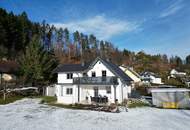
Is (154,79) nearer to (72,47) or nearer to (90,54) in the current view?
(90,54)

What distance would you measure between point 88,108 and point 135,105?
23.8ft

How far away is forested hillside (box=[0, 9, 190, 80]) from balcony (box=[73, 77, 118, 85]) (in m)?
14.1

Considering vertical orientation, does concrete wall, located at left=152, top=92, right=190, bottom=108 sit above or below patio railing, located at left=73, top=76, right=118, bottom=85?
below

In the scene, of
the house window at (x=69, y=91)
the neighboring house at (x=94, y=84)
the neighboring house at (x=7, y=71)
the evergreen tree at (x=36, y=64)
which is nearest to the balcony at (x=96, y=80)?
the neighboring house at (x=94, y=84)

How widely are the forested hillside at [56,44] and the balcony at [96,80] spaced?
14114 millimetres

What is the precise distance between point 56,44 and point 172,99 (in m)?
71.0

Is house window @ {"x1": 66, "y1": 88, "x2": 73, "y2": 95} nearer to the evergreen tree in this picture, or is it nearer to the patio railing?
the patio railing

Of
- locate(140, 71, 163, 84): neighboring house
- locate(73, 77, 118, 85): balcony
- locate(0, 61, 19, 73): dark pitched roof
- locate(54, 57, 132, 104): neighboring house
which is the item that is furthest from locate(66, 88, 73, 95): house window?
locate(140, 71, 163, 84): neighboring house

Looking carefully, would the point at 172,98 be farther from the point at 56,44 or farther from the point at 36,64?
the point at 56,44

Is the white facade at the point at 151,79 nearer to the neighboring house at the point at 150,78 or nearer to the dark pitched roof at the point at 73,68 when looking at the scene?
the neighboring house at the point at 150,78

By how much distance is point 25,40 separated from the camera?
6800 cm

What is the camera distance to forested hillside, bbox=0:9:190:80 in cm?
6284

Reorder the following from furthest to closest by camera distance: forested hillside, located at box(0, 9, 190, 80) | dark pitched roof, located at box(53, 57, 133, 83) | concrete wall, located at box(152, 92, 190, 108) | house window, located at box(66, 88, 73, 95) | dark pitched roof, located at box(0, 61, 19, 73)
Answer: forested hillside, located at box(0, 9, 190, 80), dark pitched roof, located at box(0, 61, 19, 73), house window, located at box(66, 88, 73, 95), dark pitched roof, located at box(53, 57, 133, 83), concrete wall, located at box(152, 92, 190, 108)

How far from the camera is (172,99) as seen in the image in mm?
26812
